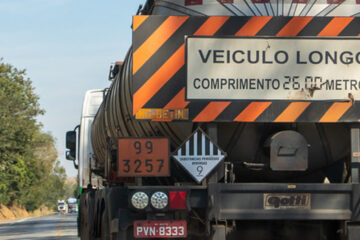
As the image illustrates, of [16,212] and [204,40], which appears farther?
[16,212]

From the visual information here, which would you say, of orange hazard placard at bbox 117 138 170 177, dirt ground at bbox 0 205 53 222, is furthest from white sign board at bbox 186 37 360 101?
dirt ground at bbox 0 205 53 222

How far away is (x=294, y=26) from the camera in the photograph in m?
6.51

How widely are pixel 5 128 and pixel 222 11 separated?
4809cm

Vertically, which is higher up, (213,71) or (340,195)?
(213,71)

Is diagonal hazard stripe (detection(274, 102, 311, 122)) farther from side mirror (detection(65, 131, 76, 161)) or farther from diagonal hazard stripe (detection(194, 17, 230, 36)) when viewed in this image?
side mirror (detection(65, 131, 76, 161))

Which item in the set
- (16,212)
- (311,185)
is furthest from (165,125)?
(16,212)

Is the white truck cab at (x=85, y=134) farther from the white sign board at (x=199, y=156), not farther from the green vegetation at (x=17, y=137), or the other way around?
the green vegetation at (x=17, y=137)

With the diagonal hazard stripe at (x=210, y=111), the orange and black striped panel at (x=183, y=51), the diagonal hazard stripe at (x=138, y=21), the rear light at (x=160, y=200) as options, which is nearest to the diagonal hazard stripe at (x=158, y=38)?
the orange and black striped panel at (x=183, y=51)

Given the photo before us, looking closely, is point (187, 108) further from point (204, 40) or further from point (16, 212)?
point (16, 212)

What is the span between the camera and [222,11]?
268 inches

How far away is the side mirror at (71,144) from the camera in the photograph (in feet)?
55.2

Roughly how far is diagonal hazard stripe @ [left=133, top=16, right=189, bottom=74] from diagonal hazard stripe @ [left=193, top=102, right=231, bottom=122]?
0.64 metres

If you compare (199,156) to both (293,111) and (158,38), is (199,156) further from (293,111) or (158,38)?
(158,38)

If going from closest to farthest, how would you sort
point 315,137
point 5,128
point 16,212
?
1. point 315,137
2. point 5,128
3. point 16,212
